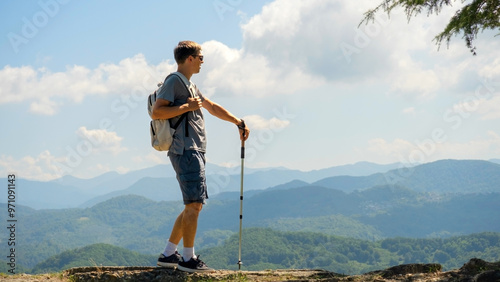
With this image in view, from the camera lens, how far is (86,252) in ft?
647

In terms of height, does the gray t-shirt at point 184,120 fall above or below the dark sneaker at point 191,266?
above

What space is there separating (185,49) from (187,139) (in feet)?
3.47

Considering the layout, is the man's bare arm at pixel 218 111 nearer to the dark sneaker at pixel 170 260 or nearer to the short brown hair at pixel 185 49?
the short brown hair at pixel 185 49

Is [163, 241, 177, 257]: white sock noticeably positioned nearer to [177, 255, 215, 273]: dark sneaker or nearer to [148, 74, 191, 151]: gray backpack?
[177, 255, 215, 273]: dark sneaker

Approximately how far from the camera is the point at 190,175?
5.86 m

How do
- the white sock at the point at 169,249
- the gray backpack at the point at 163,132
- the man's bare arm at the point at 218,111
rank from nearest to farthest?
the gray backpack at the point at 163,132
the white sock at the point at 169,249
the man's bare arm at the point at 218,111

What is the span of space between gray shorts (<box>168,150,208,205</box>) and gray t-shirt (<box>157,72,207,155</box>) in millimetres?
80

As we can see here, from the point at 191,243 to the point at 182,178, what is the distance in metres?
0.84

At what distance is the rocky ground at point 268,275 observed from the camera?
18.6ft

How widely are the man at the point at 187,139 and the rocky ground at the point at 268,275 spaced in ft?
0.82

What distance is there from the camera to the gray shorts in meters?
5.86

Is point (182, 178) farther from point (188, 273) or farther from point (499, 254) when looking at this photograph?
point (499, 254)

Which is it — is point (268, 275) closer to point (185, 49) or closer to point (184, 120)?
point (184, 120)

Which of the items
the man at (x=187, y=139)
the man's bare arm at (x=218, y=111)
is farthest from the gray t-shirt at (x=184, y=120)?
the man's bare arm at (x=218, y=111)
